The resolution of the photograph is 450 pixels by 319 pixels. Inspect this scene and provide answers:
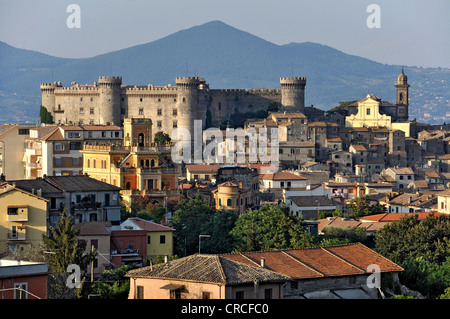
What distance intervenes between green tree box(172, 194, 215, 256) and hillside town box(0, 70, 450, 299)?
9cm

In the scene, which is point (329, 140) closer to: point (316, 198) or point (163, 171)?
point (316, 198)

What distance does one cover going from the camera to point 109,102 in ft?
316

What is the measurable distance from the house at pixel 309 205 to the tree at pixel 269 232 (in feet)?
53.1

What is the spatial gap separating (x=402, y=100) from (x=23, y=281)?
87762mm

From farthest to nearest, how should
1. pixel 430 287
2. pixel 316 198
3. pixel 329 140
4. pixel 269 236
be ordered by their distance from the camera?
pixel 329 140 → pixel 316 198 → pixel 269 236 → pixel 430 287

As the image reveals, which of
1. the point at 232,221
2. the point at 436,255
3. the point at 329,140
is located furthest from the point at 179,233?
the point at 329,140

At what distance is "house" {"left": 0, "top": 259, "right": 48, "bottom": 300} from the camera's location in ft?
89.6

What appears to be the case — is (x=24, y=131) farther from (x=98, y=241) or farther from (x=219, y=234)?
(x=98, y=241)

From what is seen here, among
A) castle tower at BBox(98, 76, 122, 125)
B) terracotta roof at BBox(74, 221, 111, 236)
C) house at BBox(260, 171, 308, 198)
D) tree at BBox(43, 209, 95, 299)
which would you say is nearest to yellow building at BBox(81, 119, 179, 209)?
terracotta roof at BBox(74, 221, 111, 236)

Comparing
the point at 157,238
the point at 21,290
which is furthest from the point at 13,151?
the point at 21,290

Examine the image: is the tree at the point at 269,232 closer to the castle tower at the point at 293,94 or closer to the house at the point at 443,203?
the house at the point at 443,203

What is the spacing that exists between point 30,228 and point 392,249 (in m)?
15.4

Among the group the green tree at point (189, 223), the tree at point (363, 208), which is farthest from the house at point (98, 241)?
the tree at point (363, 208)

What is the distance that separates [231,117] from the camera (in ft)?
341
